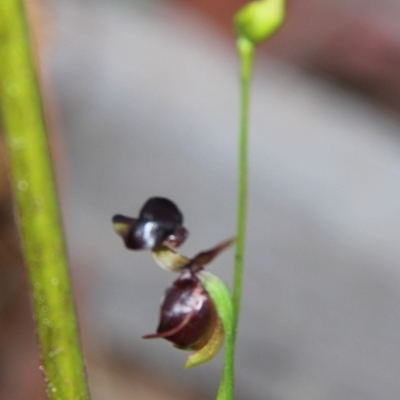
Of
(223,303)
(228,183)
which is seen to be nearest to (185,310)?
(223,303)

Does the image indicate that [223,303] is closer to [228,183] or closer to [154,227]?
[154,227]

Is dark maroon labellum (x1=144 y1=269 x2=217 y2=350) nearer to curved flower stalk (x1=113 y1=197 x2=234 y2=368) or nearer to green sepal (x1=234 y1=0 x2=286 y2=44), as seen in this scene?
curved flower stalk (x1=113 y1=197 x2=234 y2=368)

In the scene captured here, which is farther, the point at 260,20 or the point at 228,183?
the point at 228,183

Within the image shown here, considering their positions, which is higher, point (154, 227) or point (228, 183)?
point (228, 183)

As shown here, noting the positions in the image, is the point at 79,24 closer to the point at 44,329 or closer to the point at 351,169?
the point at 351,169

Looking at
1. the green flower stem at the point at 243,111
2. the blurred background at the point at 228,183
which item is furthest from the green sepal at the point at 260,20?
the blurred background at the point at 228,183

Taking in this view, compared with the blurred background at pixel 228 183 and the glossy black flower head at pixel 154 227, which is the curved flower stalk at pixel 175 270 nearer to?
the glossy black flower head at pixel 154 227

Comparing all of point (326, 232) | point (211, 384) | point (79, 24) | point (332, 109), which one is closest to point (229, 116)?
point (332, 109)
